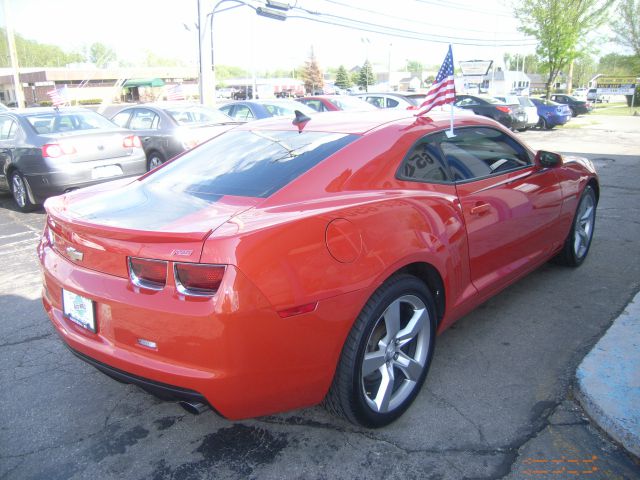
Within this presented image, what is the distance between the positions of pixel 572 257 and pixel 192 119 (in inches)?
292

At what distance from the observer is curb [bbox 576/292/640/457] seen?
99.7 inches

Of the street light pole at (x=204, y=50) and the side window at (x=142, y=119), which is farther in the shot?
the street light pole at (x=204, y=50)

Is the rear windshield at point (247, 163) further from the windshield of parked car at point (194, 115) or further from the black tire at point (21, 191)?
the windshield of parked car at point (194, 115)

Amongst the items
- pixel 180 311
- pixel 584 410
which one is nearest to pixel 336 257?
pixel 180 311

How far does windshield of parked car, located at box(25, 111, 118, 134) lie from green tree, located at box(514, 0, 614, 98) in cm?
2771

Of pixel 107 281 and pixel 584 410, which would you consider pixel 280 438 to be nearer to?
pixel 107 281

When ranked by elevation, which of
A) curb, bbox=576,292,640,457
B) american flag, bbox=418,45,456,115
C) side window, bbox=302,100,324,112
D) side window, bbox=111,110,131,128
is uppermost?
american flag, bbox=418,45,456,115

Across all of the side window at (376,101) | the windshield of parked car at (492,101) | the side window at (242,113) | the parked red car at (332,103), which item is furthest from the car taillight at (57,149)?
the windshield of parked car at (492,101)

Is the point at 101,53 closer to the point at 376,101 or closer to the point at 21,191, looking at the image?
the point at 376,101

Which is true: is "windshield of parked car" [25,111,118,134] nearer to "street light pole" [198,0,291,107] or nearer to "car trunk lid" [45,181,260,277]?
"car trunk lid" [45,181,260,277]

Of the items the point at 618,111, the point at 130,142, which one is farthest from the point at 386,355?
the point at 618,111

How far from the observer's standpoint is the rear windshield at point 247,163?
8.91 ft

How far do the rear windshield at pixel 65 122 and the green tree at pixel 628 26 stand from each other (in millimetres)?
41030

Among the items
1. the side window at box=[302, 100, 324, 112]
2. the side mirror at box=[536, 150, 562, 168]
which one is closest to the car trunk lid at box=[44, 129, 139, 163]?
the side mirror at box=[536, 150, 562, 168]
